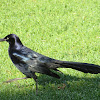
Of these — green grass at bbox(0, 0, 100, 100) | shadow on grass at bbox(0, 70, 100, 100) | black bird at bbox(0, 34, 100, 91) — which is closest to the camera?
black bird at bbox(0, 34, 100, 91)

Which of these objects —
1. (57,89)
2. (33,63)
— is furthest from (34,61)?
(57,89)

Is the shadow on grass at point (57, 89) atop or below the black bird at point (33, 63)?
below

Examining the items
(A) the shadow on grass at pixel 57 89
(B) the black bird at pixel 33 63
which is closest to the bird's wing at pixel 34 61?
(B) the black bird at pixel 33 63

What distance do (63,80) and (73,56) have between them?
2.04 m

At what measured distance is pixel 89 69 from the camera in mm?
5250

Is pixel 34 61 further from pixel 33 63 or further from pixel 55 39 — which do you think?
pixel 55 39

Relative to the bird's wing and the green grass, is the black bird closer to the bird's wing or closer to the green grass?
the bird's wing

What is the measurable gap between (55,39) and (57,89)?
165 inches

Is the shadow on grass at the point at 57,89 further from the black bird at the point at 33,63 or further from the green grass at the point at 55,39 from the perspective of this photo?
the black bird at the point at 33,63

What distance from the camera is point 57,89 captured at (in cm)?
Answer: 614

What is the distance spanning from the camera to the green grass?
19.9 ft

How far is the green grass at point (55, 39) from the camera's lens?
19.9 ft

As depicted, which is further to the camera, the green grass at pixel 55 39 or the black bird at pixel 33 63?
the green grass at pixel 55 39

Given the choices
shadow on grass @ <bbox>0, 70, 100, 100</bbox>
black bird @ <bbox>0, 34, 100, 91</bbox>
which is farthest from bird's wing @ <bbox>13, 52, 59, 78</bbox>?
shadow on grass @ <bbox>0, 70, 100, 100</bbox>
